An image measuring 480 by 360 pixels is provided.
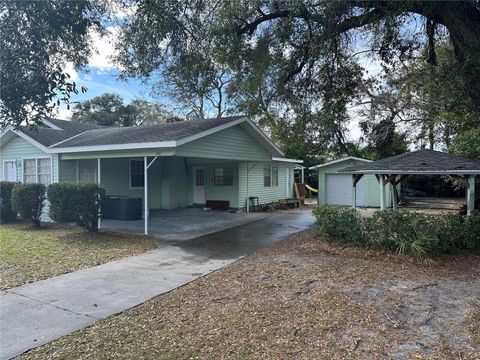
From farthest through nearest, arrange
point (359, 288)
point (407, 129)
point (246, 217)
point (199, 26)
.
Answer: point (407, 129), point (246, 217), point (199, 26), point (359, 288)

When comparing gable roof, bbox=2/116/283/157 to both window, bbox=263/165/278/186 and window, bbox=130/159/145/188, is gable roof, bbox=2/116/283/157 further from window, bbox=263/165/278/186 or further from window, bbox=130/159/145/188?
A: window, bbox=130/159/145/188

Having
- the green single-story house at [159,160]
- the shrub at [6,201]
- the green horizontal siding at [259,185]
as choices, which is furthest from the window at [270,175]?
the shrub at [6,201]

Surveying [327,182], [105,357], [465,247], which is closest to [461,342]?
[105,357]

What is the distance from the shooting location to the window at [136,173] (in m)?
15.9

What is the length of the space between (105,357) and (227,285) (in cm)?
257

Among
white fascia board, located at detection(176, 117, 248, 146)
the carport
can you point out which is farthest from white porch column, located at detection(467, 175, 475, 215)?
white fascia board, located at detection(176, 117, 248, 146)

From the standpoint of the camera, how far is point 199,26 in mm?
7973

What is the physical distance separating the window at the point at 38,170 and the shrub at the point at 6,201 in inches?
44.9

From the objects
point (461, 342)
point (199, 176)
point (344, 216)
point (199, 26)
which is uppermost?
point (199, 26)

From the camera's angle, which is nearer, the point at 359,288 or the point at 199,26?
the point at 359,288

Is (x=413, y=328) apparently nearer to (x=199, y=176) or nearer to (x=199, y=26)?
(x=199, y=26)

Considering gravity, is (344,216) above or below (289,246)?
above

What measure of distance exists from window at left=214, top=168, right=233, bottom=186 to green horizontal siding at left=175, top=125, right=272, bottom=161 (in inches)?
64.4

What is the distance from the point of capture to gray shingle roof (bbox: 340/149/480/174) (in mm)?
8609
